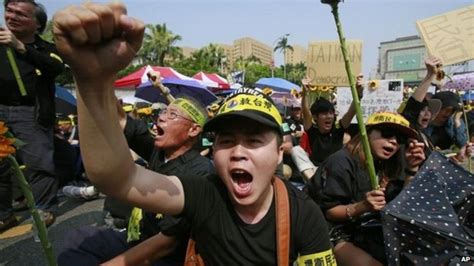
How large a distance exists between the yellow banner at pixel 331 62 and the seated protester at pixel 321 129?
0.20 m

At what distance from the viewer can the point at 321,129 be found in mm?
4777

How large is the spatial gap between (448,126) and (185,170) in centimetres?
452

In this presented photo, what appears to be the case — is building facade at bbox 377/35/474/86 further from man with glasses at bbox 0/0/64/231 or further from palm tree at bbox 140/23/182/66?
man with glasses at bbox 0/0/64/231

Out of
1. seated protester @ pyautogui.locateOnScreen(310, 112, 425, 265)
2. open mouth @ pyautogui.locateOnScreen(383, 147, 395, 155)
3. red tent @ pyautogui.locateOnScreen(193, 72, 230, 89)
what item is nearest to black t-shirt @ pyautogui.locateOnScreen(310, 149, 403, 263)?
seated protester @ pyautogui.locateOnScreen(310, 112, 425, 265)

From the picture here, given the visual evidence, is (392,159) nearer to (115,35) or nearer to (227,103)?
(227,103)

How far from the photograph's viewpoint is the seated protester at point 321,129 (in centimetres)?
470

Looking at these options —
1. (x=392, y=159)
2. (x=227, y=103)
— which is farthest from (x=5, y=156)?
(x=392, y=159)

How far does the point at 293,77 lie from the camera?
7544 centimetres

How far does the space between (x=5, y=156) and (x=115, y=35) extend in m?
0.74

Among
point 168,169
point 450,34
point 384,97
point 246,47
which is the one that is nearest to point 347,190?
point 168,169

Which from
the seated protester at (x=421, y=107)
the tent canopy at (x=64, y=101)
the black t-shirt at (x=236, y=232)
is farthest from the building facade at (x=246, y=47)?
the black t-shirt at (x=236, y=232)

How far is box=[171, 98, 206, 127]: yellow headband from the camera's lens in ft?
8.81

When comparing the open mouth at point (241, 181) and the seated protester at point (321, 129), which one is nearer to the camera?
the open mouth at point (241, 181)

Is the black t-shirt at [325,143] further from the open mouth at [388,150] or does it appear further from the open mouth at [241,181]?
the open mouth at [241,181]
